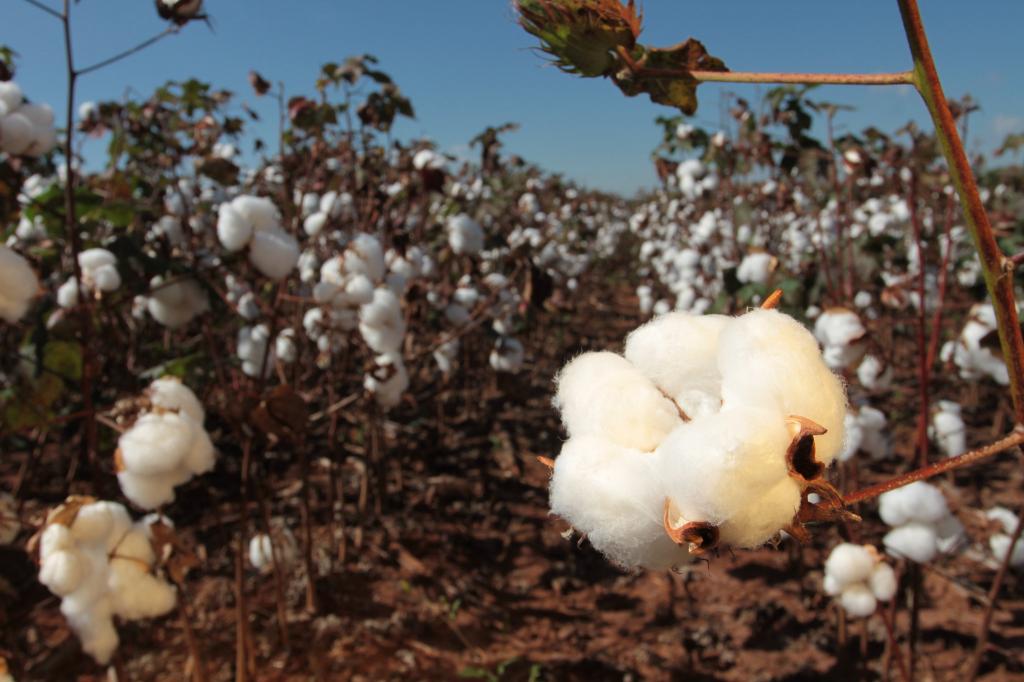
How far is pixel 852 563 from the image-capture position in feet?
5.51

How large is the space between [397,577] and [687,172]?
143 inches

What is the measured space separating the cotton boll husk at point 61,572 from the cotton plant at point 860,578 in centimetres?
161

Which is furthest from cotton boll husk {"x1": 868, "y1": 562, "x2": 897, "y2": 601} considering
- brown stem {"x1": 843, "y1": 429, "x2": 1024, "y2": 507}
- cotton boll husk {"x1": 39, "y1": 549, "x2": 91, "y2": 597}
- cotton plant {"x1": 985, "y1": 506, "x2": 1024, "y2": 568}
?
cotton boll husk {"x1": 39, "y1": 549, "x2": 91, "y2": 597}

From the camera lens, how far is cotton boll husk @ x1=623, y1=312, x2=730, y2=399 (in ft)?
1.95

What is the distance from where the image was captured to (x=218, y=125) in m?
3.50

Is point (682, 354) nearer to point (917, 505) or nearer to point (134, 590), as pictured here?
point (134, 590)

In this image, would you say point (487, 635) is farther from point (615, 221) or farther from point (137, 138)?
point (615, 221)

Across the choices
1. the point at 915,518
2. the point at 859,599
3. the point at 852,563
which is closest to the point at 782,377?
the point at 852,563

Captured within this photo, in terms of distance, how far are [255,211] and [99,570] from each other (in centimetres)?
92

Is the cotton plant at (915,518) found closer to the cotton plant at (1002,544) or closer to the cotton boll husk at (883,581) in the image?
the cotton boll husk at (883,581)

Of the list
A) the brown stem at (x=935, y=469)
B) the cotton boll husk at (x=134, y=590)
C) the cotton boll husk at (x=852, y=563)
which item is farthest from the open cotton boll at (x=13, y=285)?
the cotton boll husk at (x=852, y=563)

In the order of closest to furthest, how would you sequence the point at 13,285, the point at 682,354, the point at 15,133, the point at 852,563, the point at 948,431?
1. the point at 682,354
2. the point at 13,285
3. the point at 15,133
4. the point at 852,563
5. the point at 948,431

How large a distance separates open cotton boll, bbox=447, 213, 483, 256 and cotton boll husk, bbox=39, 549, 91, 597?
214 centimetres

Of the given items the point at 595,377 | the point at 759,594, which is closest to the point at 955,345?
the point at 759,594
